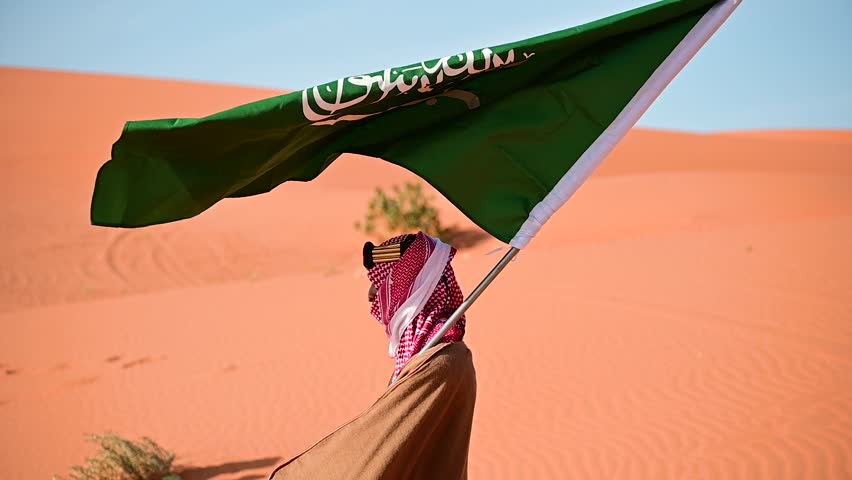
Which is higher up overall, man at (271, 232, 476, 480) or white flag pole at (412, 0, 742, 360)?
white flag pole at (412, 0, 742, 360)

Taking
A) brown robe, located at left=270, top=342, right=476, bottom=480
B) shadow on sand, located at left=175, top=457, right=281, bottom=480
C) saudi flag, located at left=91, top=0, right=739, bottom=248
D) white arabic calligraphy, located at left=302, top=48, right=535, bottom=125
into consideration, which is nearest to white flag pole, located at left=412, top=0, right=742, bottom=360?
saudi flag, located at left=91, top=0, right=739, bottom=248

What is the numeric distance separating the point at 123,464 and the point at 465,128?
203 inches

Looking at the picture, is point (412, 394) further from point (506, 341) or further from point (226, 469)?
point (506, 341)

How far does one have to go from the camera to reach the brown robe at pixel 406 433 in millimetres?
2607

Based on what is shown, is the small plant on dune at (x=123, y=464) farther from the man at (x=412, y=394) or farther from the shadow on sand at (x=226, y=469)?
the man at (x=412, y=394)

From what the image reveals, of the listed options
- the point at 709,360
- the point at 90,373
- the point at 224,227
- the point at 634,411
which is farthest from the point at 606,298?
the point at 224,227

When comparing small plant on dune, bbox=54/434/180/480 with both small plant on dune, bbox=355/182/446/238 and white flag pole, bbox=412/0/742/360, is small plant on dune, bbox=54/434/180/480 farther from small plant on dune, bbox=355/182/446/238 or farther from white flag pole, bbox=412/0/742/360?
small plant on dune, bbox=355/182/446/238

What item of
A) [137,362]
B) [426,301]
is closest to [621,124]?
[426,301]

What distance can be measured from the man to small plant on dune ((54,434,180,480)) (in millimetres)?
4334

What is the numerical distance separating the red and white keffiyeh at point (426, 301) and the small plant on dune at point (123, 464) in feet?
14.6

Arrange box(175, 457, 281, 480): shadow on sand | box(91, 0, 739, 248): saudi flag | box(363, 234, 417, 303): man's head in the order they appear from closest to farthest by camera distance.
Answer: box(91, 0, 739, 248): saudi flag
box(363, 234, 417, 303): man's head
box(175, 457, 281, 480): shadow on sand

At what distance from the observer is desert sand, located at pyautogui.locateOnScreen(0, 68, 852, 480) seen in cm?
704

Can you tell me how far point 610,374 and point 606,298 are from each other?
3.66m

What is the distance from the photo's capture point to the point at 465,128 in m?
3.25
